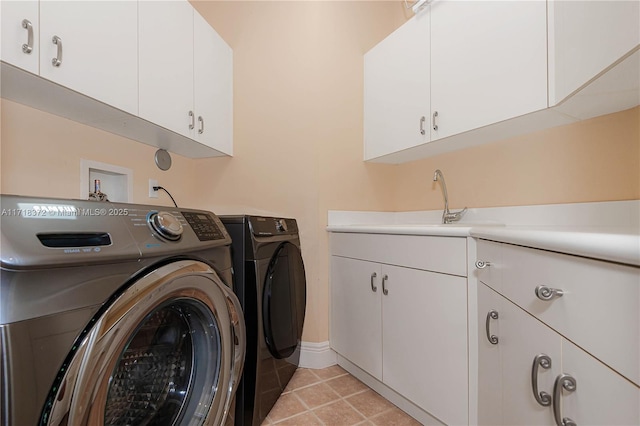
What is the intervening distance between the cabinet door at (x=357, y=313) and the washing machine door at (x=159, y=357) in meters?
0.75

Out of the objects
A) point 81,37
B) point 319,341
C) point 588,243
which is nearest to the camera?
point 588,243

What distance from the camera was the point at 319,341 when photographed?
187 cm

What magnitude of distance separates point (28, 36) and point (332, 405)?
1887 mm

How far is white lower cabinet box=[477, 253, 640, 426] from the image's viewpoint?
458mm

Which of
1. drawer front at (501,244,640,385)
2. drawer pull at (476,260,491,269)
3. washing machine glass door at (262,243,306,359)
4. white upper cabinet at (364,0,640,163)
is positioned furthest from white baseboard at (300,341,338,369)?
drawer front at (501,244,640,385)

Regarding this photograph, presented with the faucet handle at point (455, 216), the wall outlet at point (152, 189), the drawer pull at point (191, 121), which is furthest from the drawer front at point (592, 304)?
the wall outlet at point (152, 189)

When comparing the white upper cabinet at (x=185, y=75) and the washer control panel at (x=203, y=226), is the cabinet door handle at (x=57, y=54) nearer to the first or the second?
the white upper cabinet at (x=185, y=75)

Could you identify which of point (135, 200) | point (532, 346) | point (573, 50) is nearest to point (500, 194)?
point (573, 50)

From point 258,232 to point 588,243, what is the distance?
1.02 meters

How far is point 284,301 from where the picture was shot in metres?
1.46

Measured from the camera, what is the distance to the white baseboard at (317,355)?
6.06 ft

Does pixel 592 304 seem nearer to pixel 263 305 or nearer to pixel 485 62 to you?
pixel 263 305

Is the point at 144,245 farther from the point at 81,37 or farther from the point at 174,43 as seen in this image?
the point at 174,43

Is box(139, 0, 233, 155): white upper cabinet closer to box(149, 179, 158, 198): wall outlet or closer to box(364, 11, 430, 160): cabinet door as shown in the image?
box(149, 179, 158, 198): wall outlet
